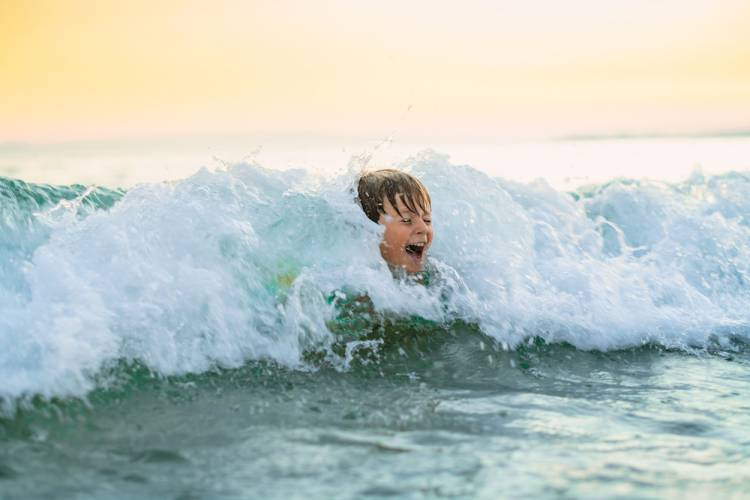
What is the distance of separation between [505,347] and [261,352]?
4.51 ft

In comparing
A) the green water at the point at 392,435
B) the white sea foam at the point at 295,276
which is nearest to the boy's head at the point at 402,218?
the white sea foam at the point at 295,276

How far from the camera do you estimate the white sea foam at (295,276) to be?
429 cm

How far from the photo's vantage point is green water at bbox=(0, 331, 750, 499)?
306cm

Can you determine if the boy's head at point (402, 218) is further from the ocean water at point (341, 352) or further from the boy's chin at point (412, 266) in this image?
the ocean water at point (341, 352)

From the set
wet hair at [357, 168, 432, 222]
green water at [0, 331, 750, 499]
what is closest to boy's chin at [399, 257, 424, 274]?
wet hair at [357, 168, 432, 222]

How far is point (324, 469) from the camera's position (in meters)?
3.15

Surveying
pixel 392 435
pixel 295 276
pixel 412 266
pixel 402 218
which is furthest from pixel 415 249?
pixel 392 435

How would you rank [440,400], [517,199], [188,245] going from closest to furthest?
[440,400]
[188,245]
[517,199]

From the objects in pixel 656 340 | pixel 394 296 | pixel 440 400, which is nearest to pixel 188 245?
pixel 394 296

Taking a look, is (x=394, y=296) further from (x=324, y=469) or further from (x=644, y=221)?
(x=644, y=221)

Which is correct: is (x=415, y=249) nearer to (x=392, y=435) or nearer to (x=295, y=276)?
(x=295, y=276)

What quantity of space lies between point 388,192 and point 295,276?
75cm

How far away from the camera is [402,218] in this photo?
17.7 ft

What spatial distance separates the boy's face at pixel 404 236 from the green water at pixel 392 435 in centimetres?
78
